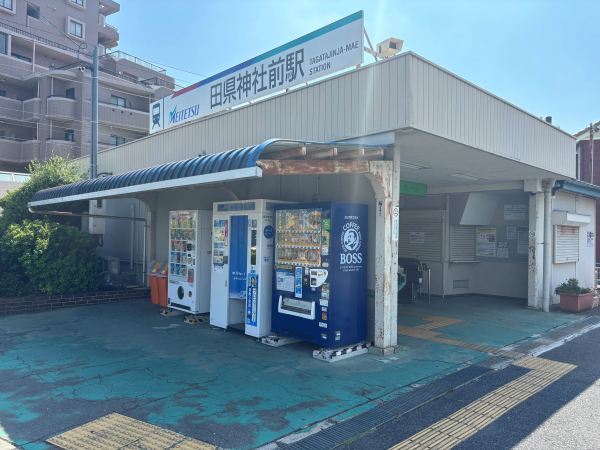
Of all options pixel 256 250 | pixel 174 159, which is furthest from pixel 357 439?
pixel 174 159

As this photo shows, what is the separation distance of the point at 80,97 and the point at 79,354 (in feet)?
93.4

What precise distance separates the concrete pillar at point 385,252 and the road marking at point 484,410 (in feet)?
5.72

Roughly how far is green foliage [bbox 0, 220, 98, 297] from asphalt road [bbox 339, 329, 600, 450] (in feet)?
28.1

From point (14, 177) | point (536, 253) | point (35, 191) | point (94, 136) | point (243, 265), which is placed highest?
point (94, 136)

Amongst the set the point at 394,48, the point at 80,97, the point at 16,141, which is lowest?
the point at 394,48

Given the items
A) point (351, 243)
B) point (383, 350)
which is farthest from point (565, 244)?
point (351, 243)

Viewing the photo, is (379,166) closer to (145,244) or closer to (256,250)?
(256,250)

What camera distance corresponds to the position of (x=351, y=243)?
626 cm

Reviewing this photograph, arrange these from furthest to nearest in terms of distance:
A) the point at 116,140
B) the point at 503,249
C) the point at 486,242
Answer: the point at 116,140 → the point at 486,242 → the point at 503,249

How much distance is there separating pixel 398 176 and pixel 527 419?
3.57 meters

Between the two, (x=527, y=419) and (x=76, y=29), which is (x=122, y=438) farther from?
(x=76, y=29)

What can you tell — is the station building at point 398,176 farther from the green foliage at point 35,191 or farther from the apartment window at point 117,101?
the apartment window at point 117,101

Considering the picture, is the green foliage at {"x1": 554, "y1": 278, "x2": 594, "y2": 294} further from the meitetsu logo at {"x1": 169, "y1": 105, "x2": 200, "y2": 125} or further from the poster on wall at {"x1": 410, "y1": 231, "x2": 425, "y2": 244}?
the meitetsu logo at {"x1": 169, "y1": 105, "x2": 200, "y2": 125}

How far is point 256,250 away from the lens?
6805mm
